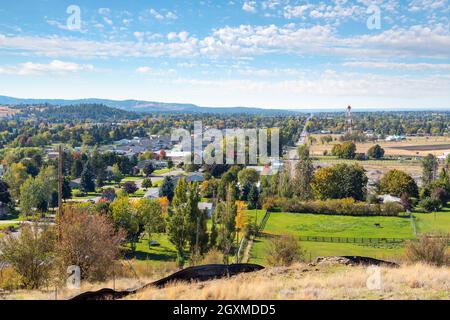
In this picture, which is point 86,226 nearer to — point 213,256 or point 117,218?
point 213,256

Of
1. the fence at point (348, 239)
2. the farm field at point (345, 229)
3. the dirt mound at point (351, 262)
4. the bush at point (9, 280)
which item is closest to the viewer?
the dirt mound at point (351, 262)

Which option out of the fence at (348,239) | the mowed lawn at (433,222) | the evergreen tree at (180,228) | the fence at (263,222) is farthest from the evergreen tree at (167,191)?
the mowed lawn at (433,222)

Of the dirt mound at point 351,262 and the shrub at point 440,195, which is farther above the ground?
the dirt mound at point 351,262

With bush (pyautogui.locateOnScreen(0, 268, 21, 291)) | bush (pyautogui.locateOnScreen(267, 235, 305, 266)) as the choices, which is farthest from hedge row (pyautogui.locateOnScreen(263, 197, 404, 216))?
bush (pyautogui.locateOnScreen(0, 268, 21, 291))

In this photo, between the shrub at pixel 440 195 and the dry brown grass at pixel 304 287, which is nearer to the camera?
the dry brown grass at pixel 304 287

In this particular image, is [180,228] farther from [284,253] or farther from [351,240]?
[351,240]

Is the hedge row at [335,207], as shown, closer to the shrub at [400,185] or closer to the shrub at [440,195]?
the shrub at [440,195]
